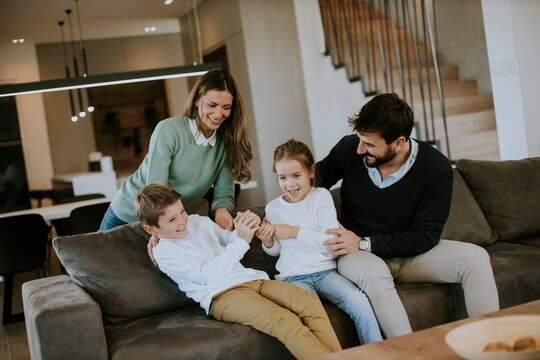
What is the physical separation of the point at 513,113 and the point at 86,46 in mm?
6710

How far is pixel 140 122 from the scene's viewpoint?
377 inches

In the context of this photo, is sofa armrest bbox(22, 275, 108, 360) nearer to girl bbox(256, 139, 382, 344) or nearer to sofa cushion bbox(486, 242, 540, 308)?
girl bbox(256, 139, 382, 344)

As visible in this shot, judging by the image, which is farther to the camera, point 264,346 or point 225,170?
point 225,170

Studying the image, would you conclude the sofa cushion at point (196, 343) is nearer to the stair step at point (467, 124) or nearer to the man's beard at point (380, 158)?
the man's beard at point (380, 158)

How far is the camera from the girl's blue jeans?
87.2 inches

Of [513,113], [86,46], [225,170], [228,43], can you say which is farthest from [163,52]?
[225,170]

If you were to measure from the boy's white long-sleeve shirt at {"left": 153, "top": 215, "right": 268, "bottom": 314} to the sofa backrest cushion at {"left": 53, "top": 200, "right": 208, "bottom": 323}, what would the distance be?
0.11m

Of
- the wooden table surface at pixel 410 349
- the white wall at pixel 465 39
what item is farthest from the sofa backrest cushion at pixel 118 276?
the white wall at pixel 465 39

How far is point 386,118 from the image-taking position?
2.33m

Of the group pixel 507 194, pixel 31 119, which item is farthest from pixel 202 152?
pixel 31 119

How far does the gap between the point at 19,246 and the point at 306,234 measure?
258 centimetres

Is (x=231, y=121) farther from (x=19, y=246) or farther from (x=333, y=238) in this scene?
(x=19, y=246)

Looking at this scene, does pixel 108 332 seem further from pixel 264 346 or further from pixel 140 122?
pixel 140 122

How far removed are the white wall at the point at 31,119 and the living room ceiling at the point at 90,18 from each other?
0.73ft
